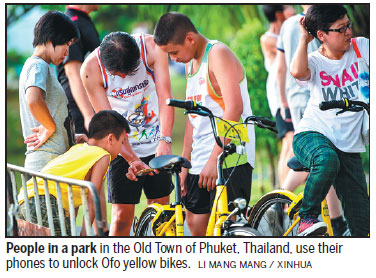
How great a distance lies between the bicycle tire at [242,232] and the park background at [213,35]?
4529 millimetres

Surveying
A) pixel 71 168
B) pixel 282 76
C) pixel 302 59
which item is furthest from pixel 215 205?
pixel 282 76

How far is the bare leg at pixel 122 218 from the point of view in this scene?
5.39 m

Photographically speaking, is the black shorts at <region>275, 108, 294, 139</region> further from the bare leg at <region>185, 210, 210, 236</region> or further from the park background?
the bare leg at <region>185, 210, 210, 236</region>

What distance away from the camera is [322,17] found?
4641 millimetres

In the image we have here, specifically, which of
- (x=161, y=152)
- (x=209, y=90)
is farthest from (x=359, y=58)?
(x=161, y=152)

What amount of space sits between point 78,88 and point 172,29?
4.86 ft

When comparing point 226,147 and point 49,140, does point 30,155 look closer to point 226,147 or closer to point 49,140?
point 49,140

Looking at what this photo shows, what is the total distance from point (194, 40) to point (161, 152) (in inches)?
34.8

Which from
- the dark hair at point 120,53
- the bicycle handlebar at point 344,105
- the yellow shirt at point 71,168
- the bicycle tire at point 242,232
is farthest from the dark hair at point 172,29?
the bicycle tire at point 242,232

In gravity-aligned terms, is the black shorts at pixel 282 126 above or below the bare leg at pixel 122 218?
above

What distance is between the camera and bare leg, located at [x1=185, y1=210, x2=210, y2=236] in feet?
16.3

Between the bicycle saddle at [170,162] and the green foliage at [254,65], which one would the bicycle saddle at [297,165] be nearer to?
the bicycle saddle at [170,162]

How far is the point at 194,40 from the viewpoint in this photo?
4.68 metres

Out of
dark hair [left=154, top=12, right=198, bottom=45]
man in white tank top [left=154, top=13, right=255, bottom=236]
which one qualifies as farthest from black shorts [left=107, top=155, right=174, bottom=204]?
dark hair [left=154, top=12, right=198, bottom=45]
